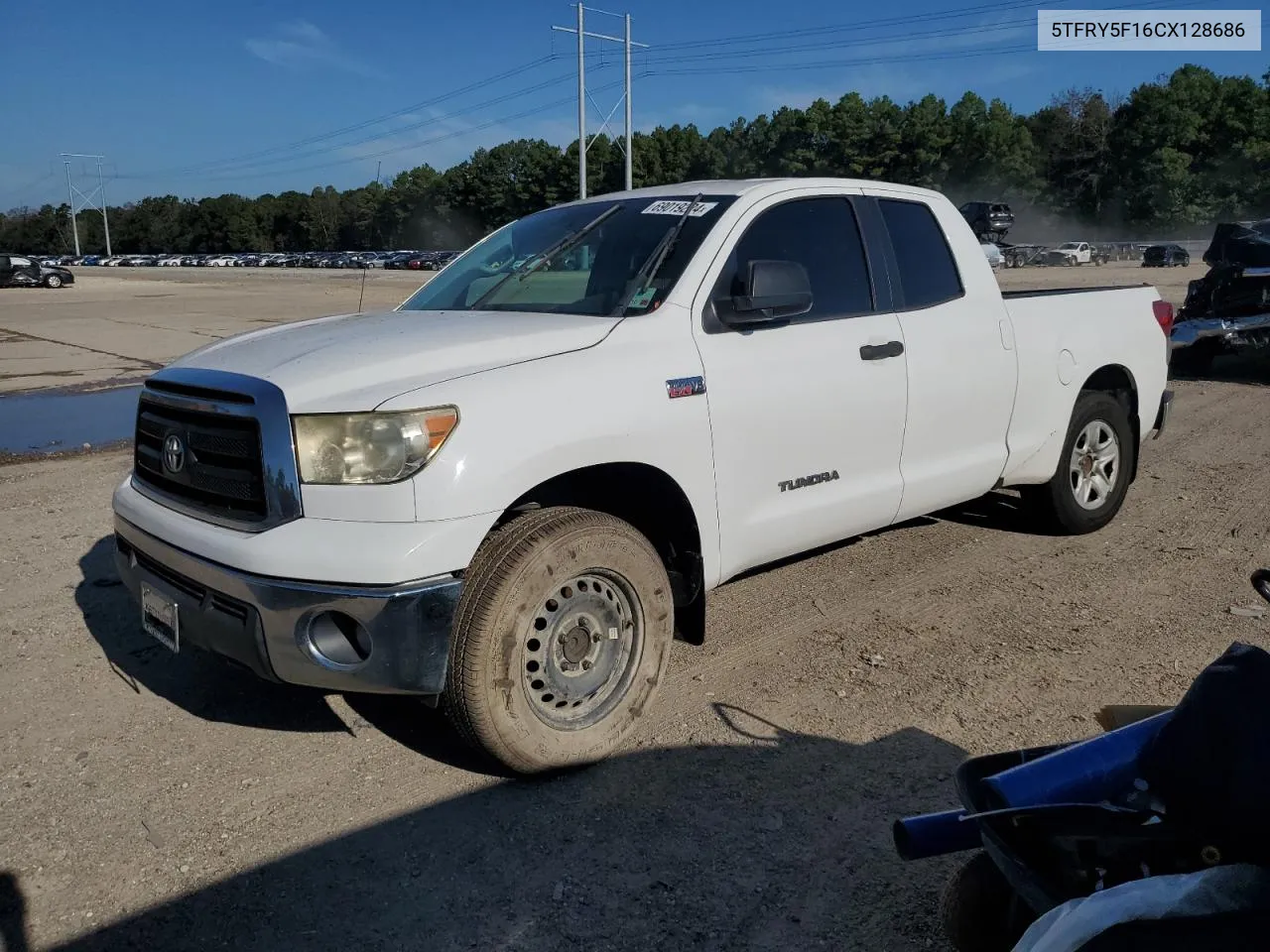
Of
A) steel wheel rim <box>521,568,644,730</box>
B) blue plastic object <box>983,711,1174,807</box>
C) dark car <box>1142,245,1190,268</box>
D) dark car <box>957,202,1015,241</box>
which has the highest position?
dark car <box>957,202,1015,241</box>

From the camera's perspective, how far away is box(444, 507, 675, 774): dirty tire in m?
3.08

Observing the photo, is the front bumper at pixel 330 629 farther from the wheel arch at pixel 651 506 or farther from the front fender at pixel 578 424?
the wheel arch at pixel 651 506

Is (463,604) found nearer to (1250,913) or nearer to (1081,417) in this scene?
(1250,913)

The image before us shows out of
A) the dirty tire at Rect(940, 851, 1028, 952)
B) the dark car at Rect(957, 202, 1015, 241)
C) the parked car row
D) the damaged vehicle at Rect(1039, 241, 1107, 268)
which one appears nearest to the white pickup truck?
the dirty tire at Rect(940, 851, 1028, 952)

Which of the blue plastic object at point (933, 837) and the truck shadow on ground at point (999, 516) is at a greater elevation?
the blue plastic object at point (933, 837)

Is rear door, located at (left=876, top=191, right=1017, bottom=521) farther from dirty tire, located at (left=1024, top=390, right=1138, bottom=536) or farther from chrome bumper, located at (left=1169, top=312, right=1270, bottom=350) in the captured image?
chrome bumper, located at (left=1169, top=312, right=1270, bottom=350)

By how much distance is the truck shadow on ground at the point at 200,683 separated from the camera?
3.87 meters

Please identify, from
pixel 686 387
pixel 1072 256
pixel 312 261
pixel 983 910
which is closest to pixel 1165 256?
pixel 1072 256

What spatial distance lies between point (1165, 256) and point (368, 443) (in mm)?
56542

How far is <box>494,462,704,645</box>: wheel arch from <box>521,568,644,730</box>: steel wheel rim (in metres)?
0.32

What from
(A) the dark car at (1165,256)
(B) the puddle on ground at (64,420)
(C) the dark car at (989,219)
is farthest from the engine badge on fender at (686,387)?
(A) the dark car at (1165,256)

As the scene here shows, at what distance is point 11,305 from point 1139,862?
3629cm

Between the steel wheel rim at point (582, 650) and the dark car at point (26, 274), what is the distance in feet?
163

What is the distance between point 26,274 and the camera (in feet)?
150
